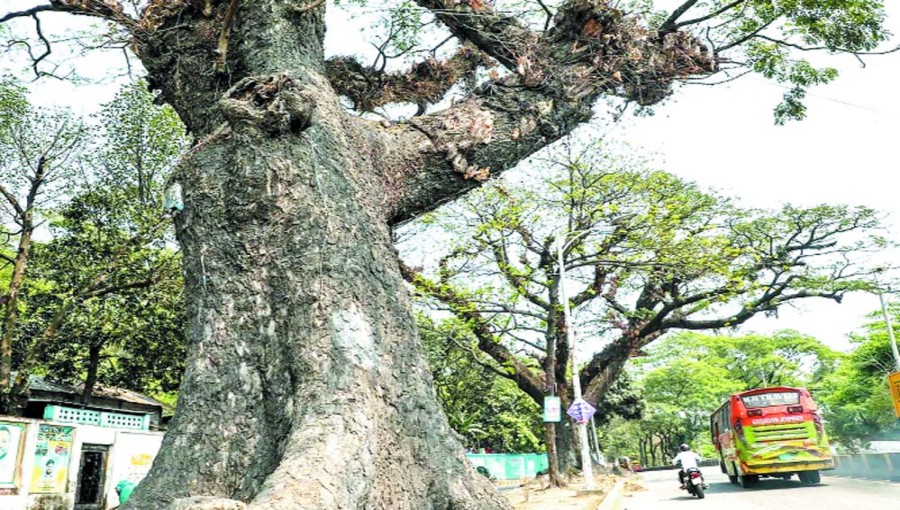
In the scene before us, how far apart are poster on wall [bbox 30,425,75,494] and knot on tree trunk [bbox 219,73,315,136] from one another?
1043cm

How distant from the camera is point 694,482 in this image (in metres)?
11.9

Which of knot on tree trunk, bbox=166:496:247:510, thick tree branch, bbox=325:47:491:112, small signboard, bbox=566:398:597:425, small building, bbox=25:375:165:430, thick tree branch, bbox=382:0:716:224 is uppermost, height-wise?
thick tree branch, bbox=325:47:491:112

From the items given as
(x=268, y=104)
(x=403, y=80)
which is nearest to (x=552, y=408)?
(x=403, y=80)

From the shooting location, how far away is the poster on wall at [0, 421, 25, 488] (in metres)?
10.5

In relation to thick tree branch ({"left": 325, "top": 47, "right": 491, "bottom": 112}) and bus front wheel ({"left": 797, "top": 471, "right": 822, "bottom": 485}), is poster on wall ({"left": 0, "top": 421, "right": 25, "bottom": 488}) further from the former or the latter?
bus front wheel ({"left": 797, "top": 471, "right": 822, "bottom": 485})

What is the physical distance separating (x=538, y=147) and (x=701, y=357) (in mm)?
35102

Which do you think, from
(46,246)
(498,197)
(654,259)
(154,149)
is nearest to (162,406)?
(46,246)

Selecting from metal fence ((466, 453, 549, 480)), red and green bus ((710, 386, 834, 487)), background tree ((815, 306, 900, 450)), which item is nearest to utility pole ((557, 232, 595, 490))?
red and green bus ((710, 386, 834, 487))

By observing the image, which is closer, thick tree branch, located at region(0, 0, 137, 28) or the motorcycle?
thick tree branch, located at region(0, 0, 137, 28)

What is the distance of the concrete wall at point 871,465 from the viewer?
15750mm

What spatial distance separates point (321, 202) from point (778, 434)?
39.8 feet

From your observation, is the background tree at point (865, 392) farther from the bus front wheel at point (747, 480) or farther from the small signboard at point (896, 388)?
the bus front wheel at point (747, 480)

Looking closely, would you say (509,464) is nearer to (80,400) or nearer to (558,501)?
(558,501)

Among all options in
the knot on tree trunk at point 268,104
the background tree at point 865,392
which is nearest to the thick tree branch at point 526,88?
the knot on tree trunk at point 268,104
